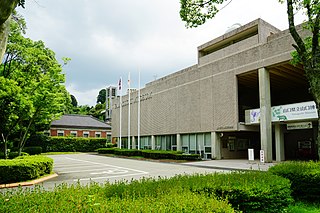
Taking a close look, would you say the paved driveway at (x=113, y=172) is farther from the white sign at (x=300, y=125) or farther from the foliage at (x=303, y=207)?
the white sign at (x=300, y=125)

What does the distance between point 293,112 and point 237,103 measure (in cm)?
480

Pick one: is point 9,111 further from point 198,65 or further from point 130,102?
point 130,102

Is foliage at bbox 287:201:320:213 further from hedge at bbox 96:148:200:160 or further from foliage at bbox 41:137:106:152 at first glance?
foliage at bbox 41:137:106:152

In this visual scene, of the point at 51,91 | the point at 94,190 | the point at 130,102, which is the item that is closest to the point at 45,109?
the point at 51,91

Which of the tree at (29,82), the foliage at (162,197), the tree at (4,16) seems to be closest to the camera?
the tree at (4,16)

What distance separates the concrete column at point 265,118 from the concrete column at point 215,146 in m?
5.07

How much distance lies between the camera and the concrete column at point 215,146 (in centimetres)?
2589

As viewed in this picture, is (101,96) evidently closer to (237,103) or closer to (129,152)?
(129,152)

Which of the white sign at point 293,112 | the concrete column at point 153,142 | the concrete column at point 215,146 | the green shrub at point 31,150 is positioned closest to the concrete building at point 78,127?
the green shrub at point 31,150

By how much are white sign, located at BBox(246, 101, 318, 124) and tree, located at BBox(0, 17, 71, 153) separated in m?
16.1

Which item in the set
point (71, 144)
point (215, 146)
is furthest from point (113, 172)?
point (71, 144)

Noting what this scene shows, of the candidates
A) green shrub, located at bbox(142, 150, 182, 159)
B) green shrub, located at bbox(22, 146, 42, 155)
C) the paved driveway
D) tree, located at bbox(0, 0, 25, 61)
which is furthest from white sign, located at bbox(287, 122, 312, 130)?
green shrub, located at bbox(22, 146, 42, 155)

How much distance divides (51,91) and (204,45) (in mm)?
16820

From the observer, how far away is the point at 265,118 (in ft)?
71.0
